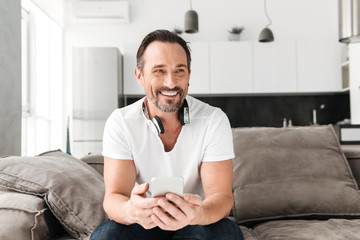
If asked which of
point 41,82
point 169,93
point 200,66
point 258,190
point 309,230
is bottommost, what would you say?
point 309,230

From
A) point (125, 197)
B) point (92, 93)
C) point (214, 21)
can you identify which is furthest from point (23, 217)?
point (214, 21)

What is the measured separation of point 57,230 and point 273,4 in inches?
202

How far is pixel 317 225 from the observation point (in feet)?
5.25

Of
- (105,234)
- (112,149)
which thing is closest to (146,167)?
(112,149)

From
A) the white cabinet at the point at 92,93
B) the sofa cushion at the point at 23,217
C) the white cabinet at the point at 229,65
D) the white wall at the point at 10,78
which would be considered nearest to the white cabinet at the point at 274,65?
the white cabinet at the point at 229,65

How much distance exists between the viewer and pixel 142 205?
115 cm

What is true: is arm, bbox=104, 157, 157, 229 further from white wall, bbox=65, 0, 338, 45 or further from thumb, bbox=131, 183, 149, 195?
white wall, bbox=65, 0, 338, 45

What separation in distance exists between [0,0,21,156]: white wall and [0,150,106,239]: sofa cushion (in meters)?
0.78

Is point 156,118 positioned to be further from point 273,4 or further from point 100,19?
point 273,4

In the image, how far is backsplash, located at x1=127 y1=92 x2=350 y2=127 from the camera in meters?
5.74

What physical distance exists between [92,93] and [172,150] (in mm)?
3800

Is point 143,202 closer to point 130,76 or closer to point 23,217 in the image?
Answer: point 23,217

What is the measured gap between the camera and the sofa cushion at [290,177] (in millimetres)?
1760

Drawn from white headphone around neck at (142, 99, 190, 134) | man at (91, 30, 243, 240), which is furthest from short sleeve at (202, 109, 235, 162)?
white headphone around neck at (142, 99, 190, 134)
